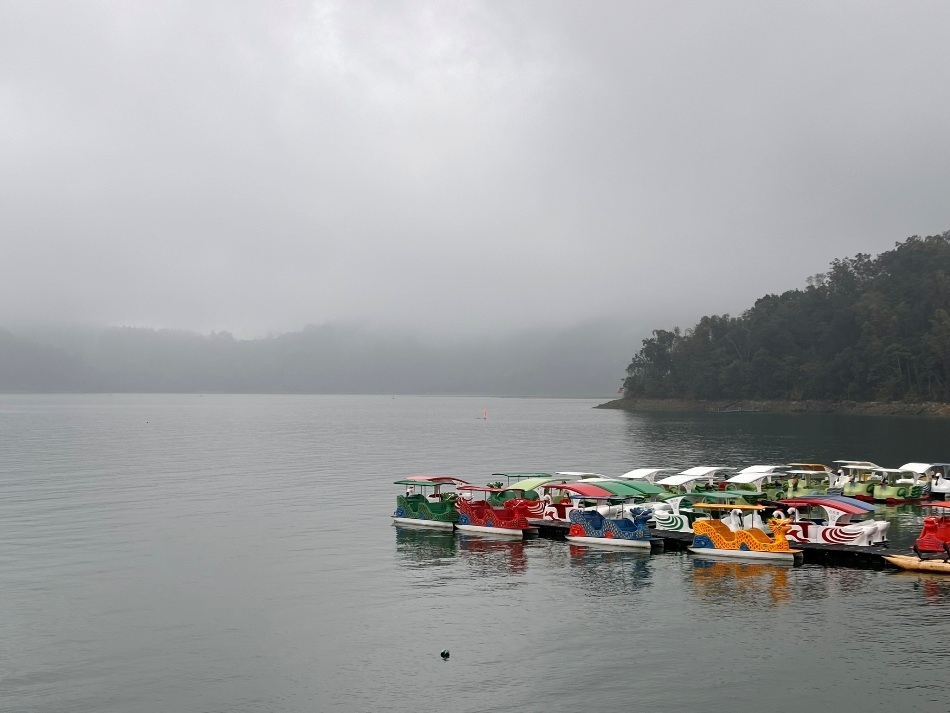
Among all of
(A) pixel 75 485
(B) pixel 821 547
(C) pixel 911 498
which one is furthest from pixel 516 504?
(A) pixel 75 485

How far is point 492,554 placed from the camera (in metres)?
50.8

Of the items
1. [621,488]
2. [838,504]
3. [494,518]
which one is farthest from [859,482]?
[494,518]

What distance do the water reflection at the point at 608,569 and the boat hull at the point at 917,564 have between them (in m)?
12.2

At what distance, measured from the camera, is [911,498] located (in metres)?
70.1

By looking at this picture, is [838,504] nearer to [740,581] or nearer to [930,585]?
[930,585]

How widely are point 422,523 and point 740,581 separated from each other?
25.1 metres

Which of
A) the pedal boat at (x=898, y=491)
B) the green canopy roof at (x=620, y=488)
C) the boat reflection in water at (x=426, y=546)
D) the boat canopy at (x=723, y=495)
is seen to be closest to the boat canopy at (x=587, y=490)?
the green canopy roof at (x=620, y=488)

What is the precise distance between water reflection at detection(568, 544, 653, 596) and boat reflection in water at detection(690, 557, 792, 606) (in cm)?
277

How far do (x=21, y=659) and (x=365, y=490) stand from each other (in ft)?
170

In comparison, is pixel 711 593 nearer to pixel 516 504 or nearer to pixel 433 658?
pixel 433 658

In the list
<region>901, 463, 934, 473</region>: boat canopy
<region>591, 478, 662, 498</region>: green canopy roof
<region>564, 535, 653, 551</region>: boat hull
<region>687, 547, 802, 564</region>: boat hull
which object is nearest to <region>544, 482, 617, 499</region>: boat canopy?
<region>591, 478, 662, 498</region>: green canopy roof

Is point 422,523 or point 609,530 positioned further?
point 422,523

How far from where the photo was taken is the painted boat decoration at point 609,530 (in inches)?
2008

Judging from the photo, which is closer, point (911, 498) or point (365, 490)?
point (911, 498)
